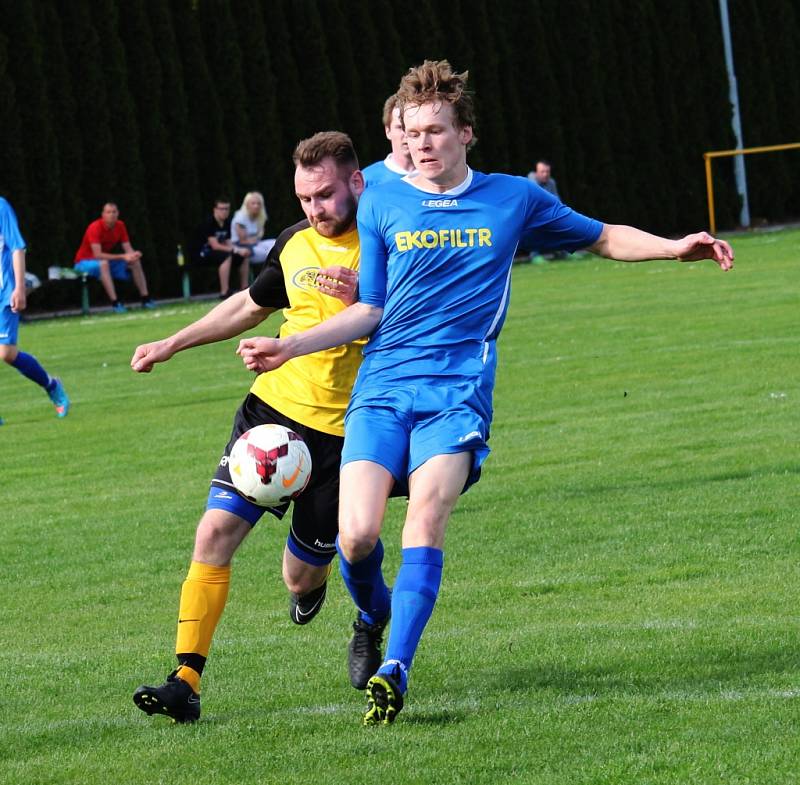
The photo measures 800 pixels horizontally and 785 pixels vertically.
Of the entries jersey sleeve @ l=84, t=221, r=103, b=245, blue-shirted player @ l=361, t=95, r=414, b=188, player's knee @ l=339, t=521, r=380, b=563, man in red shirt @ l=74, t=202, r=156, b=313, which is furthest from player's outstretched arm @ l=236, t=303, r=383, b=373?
jersey sleeve @ l=84, t=221, r=103, b=245

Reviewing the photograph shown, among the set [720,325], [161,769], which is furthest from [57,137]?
[161,769]

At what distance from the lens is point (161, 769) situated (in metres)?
4.95

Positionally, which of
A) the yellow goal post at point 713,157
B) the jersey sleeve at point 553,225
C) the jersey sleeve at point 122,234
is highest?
the jersey sleeve at point 553,225

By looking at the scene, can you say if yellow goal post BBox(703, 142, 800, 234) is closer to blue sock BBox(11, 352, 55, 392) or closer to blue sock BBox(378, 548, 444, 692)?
blue sock BBox(11, 352, 55, 392)

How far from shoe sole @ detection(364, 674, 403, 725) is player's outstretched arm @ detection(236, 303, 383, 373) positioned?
1114 mm

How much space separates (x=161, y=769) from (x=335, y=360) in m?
1.88

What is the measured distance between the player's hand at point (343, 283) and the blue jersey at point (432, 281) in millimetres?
139

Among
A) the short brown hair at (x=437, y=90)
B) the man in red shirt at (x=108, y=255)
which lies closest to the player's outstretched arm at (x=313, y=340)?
the short brown hair at (x=437, y=90)

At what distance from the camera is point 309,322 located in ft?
20.4

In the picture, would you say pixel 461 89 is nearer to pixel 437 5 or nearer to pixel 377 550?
pixel 377 550

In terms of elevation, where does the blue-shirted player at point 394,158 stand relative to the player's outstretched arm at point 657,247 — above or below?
above

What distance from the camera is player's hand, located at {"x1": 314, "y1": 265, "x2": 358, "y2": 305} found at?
6.02 metres

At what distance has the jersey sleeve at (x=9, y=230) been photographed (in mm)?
14367

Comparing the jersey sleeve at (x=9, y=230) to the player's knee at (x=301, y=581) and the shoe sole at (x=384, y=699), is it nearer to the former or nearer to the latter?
the player's knee at (x=301, y=581)
